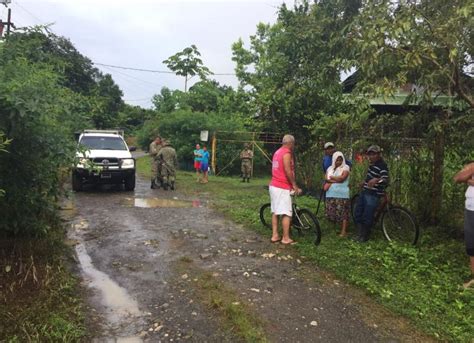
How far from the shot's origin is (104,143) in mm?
12562

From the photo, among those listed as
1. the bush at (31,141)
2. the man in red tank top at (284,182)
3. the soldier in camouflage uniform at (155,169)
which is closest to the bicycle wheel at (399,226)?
the man in red tank top at (284,182)

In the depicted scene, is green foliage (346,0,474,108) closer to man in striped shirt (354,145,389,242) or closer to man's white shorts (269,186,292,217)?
man in striped shirt (354,145,389,242)

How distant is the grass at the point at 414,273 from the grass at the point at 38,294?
10.3 ft

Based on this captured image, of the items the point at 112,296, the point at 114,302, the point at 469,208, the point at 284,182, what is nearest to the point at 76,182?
the point at 284,182

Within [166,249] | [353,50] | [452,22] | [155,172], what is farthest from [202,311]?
[155,172]

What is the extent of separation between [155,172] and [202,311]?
30.4 ft

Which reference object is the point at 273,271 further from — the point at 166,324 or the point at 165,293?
the point at 166,324

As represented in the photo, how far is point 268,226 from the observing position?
7.91 metres

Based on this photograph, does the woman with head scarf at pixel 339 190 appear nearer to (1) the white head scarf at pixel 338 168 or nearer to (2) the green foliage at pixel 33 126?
(1) the white head scarf at pixel 338 168

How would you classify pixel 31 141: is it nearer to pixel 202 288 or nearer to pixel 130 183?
pixel 202 288

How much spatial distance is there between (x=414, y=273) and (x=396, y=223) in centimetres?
148

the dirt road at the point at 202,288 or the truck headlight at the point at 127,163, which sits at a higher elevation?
the truck headlight at the point at 127,163

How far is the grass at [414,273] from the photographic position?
13.7 feet

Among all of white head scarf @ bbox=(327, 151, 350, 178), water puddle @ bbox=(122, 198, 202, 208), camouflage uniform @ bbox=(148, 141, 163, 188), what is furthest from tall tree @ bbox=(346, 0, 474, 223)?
camouflage uniform @ bbox=(148, 141, 163, 188)
